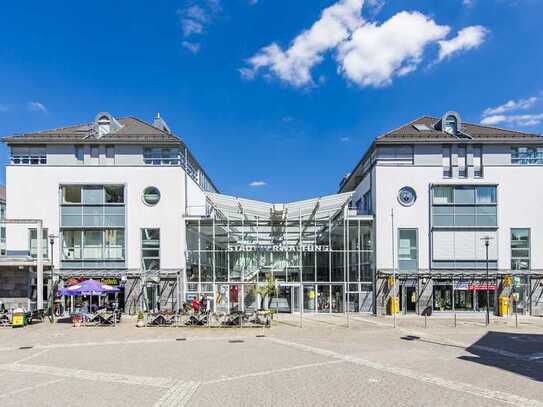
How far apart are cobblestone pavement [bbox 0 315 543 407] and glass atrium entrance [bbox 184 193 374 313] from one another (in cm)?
748

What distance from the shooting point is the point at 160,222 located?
30.9 metres

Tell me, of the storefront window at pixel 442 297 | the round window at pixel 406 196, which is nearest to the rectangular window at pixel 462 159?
the round window at pixel 406 196

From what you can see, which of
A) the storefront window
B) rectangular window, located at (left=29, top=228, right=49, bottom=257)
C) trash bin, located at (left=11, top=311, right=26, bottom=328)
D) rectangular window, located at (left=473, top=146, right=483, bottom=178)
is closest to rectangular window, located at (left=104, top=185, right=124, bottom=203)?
rectangular window, located at (left=29, top=228, right=49, bottom=257)

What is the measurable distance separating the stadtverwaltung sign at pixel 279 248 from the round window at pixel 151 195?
226 inches

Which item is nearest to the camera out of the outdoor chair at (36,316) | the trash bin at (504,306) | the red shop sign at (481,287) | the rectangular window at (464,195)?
the outdoor chair at (36,316)

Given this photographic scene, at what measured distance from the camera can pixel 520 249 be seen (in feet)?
99.0

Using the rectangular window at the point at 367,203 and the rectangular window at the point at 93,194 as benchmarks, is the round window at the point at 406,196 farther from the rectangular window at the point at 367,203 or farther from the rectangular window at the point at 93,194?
the rectangular window at the point at 93,194

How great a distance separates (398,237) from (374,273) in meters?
2.77

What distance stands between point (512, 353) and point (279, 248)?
56.1ft

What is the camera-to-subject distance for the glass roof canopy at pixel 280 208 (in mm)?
30109

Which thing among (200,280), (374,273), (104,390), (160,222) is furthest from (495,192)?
(104,390)

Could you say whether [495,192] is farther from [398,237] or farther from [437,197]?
[398,237]

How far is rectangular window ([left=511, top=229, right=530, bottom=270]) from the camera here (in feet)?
98.9

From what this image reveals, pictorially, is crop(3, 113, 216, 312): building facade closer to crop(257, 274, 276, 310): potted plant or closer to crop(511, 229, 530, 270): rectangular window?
crop(257, 274, 276, 310): potted plant
